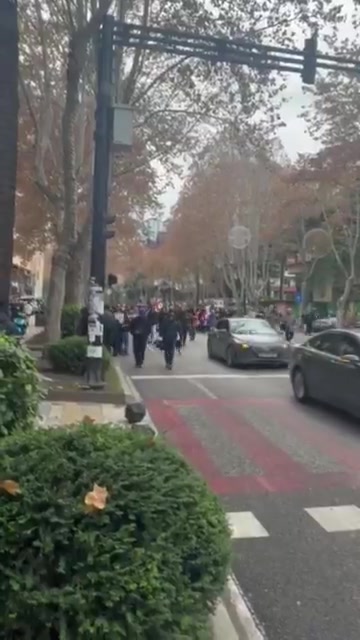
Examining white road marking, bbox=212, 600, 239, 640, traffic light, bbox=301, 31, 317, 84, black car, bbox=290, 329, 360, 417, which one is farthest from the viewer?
traffic light, bbox=301, 31, 317, 84

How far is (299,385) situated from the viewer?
11.7 m

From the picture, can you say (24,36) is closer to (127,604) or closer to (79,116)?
(79,116)

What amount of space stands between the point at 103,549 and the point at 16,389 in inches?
60.8

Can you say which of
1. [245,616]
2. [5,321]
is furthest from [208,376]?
[245,616]

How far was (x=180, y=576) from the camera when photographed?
8.26 feet

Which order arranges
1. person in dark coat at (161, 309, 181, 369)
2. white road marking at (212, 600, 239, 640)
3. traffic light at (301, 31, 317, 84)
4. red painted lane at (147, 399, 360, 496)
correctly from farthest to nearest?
1. person in dark coat at (161, 309, 181, 369)
2. traffic light at (301, 31, 317, 84)
3. red painted lane at (147, 399, 360, 496)
4. white road marking at (212, 600, 239, 640)

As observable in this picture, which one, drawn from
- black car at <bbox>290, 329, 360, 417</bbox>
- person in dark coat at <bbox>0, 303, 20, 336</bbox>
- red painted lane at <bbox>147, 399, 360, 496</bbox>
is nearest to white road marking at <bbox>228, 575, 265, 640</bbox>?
red painted lane at <bbox>147, 399, 360, 496</bbox>

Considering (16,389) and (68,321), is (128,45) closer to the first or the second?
(16,389)

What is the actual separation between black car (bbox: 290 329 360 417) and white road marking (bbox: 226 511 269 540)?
4413 millimetres

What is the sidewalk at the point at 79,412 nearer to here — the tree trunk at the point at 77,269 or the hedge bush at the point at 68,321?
the tree trunk at the point at 77,269

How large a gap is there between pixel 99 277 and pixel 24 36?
10643 millimetres

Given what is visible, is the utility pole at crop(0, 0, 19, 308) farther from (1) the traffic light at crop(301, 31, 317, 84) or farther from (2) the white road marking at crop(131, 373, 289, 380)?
(2) the white road marking at crop(131, 373, 289, 380)

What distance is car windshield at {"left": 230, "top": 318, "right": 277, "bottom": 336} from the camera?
19.4 meters

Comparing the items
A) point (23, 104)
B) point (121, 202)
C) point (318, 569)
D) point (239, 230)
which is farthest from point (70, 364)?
point (239, 230)
